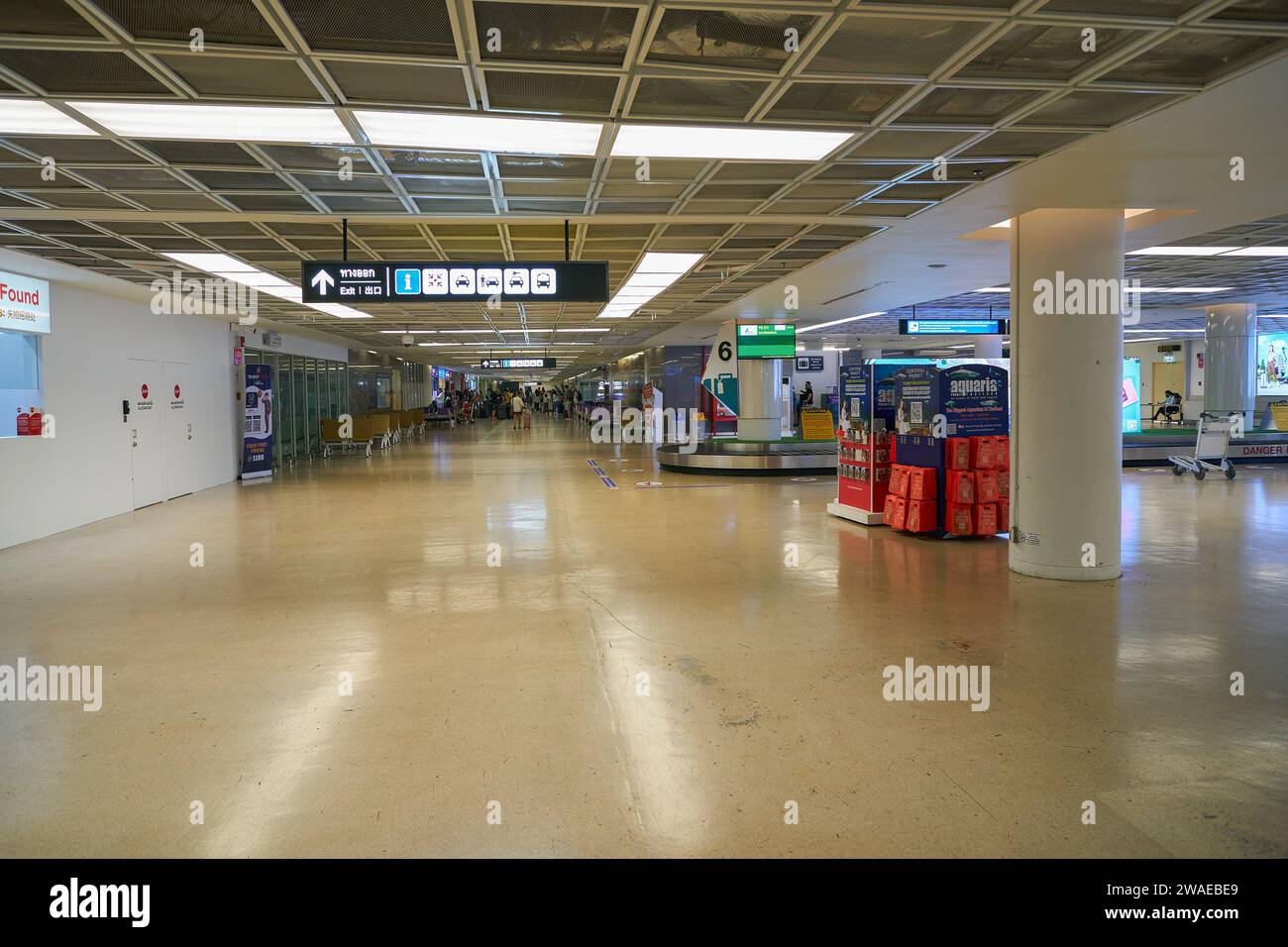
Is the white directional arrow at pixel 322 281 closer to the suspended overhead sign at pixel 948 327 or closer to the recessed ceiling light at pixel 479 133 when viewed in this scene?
the recessed ceiling light at pixel 479 133

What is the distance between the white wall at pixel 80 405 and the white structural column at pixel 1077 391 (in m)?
12.0

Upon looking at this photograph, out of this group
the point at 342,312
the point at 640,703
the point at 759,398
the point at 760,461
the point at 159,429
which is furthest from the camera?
the point at 759,398

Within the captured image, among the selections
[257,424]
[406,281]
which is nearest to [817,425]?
[257,424]

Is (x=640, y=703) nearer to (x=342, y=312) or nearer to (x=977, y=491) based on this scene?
(x=977, y=491)

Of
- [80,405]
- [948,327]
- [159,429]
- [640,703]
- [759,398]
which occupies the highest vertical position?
[948,327]

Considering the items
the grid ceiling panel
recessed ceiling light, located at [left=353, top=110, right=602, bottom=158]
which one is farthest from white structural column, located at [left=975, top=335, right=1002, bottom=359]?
recessed ceiling light, located at [left=353, top=110, right=602, bottom=158]

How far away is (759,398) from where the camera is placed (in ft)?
74.2

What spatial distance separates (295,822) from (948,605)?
5.71 m

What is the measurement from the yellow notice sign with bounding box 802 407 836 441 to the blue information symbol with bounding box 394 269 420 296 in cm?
1528

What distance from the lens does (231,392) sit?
65.1 ft

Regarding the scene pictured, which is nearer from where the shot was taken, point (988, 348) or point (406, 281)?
point (406, 281)

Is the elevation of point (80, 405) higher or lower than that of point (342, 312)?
lower

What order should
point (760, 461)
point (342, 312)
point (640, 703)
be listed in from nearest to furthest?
1. point (640, 703)
2. point (342, 312)
3. point (760, 461)

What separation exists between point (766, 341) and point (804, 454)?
12.0 ft
